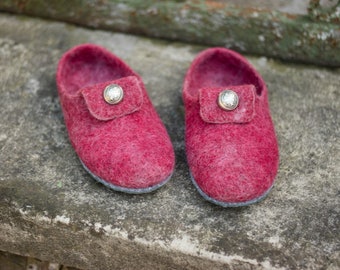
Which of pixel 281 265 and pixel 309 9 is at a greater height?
pixel 309 9

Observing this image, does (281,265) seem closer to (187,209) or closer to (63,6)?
(187,209)

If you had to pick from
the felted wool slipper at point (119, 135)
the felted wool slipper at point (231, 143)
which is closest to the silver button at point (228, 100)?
the felted wool slipper at point (231, 143)

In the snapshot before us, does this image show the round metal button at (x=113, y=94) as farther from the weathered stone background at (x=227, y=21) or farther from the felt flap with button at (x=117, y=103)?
the weathered stone background at (x=227, y=21)

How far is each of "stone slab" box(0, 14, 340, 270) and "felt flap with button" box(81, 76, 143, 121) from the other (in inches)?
6.6

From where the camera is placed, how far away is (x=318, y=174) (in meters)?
1.44

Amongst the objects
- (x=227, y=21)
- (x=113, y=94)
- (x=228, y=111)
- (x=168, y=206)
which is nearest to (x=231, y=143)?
(x=228, y=111)

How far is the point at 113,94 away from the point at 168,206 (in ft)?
1.00

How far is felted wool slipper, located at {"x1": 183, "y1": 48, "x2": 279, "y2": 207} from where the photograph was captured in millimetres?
1287

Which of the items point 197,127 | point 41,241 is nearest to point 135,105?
point 197,127

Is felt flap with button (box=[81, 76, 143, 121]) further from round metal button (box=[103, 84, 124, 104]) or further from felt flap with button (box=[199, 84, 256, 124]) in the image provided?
felt flap with button (box=[199, 84, 256, 124])

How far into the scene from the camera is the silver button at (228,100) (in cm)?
138

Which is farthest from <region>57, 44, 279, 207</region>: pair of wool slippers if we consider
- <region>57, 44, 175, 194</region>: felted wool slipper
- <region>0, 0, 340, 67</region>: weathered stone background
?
<region>0, 0, 340, 67</region>: weathered stone background

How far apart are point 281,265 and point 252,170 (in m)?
0.22

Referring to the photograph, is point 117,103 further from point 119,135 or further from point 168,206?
point 168,206
